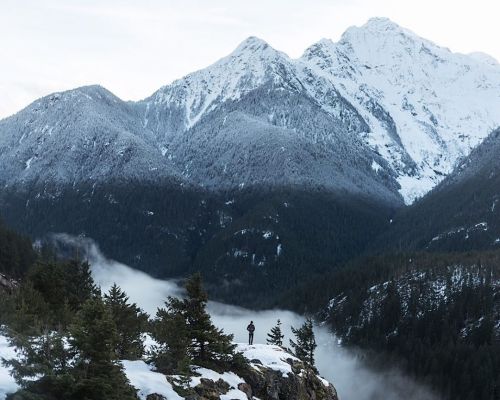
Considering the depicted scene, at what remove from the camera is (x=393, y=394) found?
643 feet

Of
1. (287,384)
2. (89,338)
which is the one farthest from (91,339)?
(287,384)

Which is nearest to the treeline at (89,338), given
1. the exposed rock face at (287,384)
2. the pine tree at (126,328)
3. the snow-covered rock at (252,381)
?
the pine tree at (126,328)

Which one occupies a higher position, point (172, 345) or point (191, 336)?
point (191, 336)

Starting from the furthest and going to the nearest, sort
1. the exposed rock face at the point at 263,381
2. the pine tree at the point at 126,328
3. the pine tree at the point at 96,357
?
the pine tree at the point at 126,328 → the exposed rock face at the point at 263,381 → the pine tree at the point at 96,357

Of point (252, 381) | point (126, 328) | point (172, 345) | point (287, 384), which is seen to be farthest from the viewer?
point (287, 384)

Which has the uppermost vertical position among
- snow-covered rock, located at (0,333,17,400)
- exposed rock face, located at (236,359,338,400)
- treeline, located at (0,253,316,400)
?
treeline, located at (0,253,316,400)

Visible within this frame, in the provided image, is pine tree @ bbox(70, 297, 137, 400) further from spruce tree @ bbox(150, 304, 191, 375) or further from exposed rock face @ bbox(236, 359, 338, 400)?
exposed rock face @ bbox(236, 359, 338, 400)

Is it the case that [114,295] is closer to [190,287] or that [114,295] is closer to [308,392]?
[190,287]

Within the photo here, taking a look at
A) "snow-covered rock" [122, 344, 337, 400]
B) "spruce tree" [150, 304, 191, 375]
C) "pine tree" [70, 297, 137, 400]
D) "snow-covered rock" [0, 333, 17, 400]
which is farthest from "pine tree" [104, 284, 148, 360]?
"pine tree" [70, 297, 137, 400]

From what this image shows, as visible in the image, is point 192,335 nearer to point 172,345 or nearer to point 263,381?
point 172,345

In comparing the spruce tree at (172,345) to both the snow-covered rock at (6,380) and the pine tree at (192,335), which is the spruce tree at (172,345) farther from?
the snow-covered rock at (6,380)

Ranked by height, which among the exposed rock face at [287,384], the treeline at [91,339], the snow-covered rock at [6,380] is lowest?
the exposed rock face at [287,384]

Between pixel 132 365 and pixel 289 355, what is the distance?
57.5ft

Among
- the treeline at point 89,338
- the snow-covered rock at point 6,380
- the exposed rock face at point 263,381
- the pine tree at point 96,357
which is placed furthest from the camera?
the exposed rock face at point 263,381
